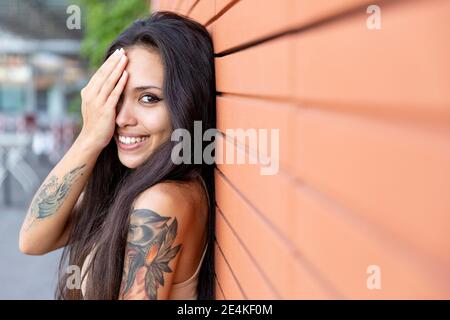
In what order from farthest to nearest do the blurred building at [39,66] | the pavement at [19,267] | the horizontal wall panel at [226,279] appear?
the blurred building at [39,66] → the pavement at [19,267] → the horizontal wall panel at [226,279]

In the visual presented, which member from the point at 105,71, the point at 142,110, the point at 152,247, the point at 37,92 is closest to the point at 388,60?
the point at 152,247

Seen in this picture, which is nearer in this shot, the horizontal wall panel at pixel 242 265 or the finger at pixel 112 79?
the horizontal wall panel at pixel 242 265

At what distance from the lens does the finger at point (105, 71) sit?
7.41 feet

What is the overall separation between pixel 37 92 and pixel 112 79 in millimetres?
27025

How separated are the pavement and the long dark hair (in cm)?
250

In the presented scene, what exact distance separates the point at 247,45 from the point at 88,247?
123 centimetres

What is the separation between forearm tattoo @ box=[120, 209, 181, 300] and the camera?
1891 millimetres

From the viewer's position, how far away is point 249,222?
63.2 inches

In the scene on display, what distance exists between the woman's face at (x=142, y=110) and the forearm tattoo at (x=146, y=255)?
15.6 inches

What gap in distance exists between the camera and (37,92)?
27.7 m

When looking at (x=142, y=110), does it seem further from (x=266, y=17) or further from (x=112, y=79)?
(x=266, y=17)

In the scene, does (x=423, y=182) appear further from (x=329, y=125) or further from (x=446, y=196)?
(x=329, y=125)
